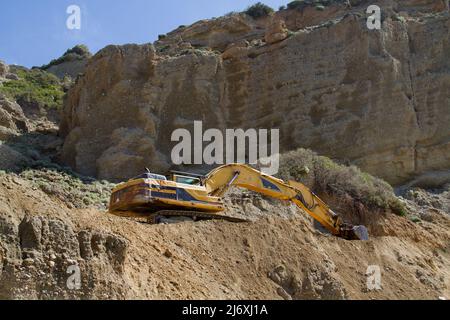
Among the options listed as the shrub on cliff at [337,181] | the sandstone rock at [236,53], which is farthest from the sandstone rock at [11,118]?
the shrub on cliff at [337,181]

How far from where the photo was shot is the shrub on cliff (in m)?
20.8

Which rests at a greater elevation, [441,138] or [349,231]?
[441,138]

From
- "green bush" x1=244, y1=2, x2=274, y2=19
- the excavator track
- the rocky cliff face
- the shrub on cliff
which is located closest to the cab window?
the excavator track

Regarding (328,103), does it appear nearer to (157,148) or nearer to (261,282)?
(157,148)

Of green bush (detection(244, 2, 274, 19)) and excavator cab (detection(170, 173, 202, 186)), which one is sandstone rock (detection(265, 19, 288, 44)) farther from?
excavator cab (detection(170, 173, 202, 186))

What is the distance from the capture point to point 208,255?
13.6 metres

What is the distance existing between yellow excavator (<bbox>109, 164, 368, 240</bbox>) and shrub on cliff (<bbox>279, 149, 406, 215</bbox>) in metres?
2.80

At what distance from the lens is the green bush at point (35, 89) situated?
107ft

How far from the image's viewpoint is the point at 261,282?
1354 cm

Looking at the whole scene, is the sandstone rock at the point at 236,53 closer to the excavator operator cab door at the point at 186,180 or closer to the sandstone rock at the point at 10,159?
the sandstone rock at the point at 10,159

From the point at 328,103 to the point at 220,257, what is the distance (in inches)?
532

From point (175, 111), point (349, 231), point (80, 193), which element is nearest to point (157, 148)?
point (175, 111)

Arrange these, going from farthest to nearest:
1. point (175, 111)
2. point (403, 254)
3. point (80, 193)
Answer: point (175, 111), point (80, 193), point (403, 254)

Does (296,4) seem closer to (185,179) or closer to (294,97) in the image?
(294,97)
